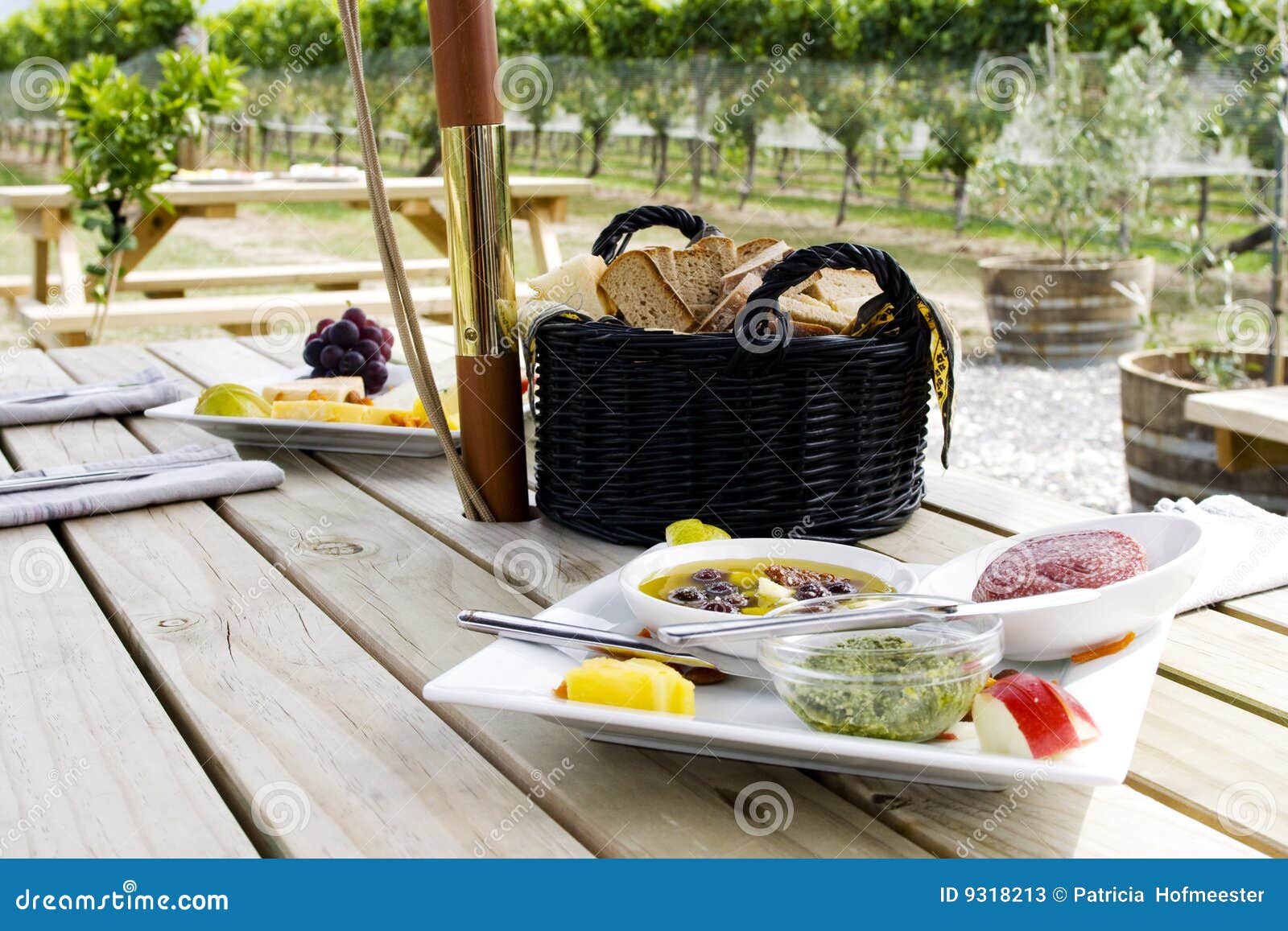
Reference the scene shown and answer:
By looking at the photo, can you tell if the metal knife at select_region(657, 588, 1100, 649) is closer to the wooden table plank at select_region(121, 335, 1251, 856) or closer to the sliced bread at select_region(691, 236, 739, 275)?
the wooden table plank at select_region(121, 335, 1251, 856)

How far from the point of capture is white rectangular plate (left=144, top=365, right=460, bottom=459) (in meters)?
1.51

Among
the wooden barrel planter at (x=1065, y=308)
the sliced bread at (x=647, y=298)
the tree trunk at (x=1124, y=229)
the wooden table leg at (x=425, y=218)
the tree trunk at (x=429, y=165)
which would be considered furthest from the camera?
the tree trunk at (x=429, y=165)

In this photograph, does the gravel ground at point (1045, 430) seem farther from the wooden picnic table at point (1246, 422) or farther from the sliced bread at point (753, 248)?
the sliced bread at point (753, 248)

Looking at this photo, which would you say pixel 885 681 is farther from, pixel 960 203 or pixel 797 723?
pixel 960 203

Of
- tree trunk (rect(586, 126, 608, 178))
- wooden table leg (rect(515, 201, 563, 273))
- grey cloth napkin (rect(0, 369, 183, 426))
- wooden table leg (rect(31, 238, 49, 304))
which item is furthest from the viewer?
tree trunk (rect(586, 126, 608, 178))

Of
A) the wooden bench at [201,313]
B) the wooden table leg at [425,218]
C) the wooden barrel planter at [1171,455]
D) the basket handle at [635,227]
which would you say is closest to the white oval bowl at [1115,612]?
the basket handle at [635,227]

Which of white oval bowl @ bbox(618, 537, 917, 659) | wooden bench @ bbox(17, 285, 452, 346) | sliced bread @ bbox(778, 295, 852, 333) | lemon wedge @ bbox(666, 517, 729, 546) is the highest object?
sliced bread @ bbox(778, 295, 852, 333)

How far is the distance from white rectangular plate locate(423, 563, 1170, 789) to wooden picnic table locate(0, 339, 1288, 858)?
2 cm

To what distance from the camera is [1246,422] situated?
2.59 m

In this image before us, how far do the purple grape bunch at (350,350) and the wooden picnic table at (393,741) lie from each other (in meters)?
0.59

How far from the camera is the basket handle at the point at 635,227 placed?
140cm

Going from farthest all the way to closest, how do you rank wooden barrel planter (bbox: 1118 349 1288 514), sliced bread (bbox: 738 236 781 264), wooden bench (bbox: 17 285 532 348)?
wooden bench (bbox: 17 285 532 348) → wooden barrel planter (bbox: 1118 349 1288 514) → sliced bread (bbox: 738 236 781 264)

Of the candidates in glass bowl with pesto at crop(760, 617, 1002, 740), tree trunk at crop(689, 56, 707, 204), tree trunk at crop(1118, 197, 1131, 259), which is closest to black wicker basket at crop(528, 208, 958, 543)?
glass bowl with pesto at crop(760, 617, 1002, 740)

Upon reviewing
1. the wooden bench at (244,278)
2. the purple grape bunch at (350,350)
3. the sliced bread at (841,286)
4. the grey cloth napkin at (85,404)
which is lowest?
the wooden bench at (244,278)
